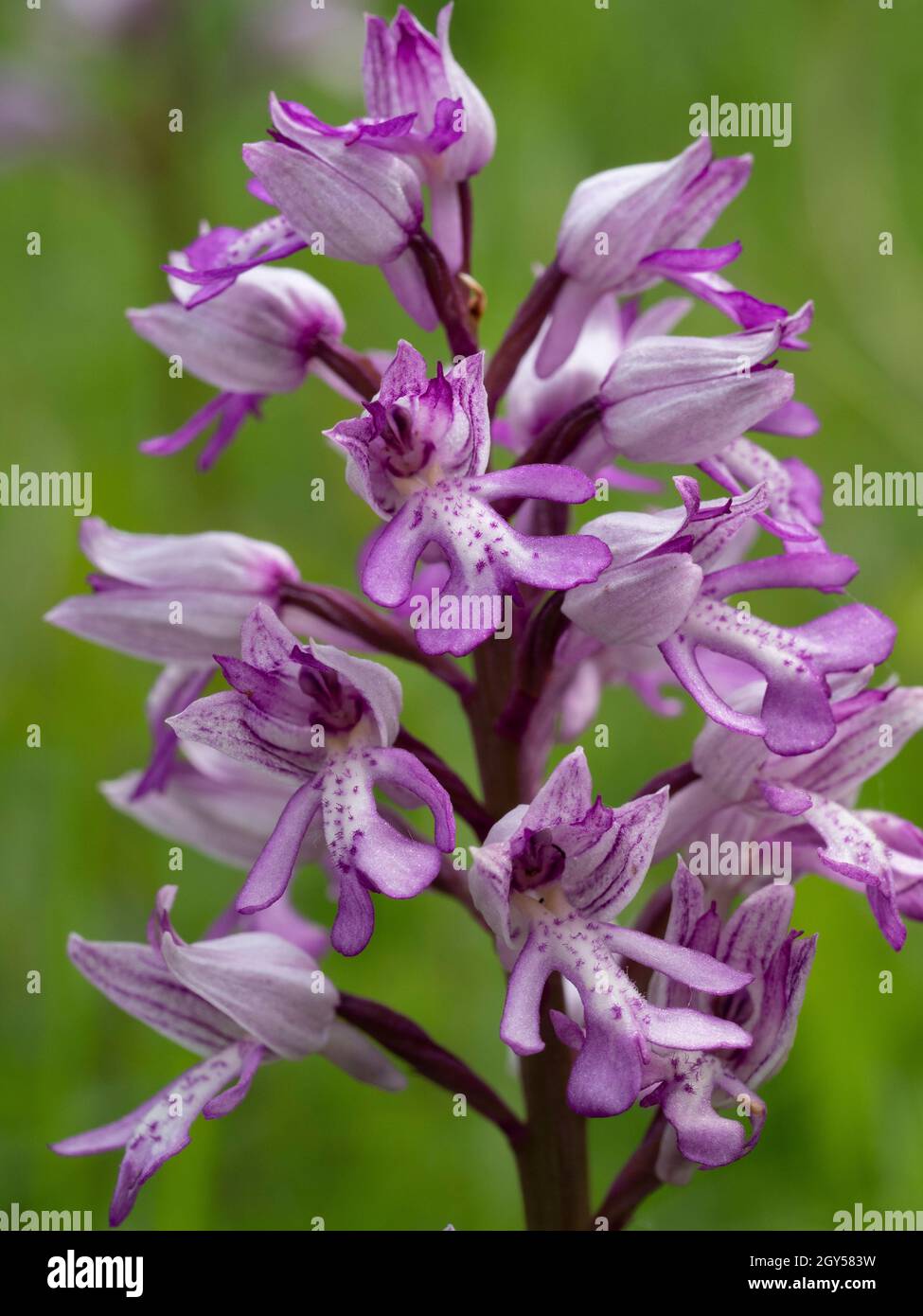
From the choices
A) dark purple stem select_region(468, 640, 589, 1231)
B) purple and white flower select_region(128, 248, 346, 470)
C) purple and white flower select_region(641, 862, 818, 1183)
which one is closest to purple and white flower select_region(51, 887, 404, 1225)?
dark purple stem select_region(468, 640, 589, 1231)

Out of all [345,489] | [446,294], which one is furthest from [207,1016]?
[345,489]

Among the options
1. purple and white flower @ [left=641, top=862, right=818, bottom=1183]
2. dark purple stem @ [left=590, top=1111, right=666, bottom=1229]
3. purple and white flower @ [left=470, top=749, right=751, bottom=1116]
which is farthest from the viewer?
dark purple stem @ [left=590, top=1111, right=666, bottom=1229]

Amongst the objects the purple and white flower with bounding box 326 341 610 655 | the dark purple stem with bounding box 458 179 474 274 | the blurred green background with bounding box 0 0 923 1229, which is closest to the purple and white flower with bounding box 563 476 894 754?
the purple and white flower with bounding box 326 341 610 655

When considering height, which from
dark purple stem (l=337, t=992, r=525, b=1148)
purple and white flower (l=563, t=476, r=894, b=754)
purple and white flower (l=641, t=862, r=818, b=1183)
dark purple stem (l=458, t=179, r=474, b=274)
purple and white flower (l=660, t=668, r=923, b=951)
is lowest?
dark purple stem (l=337, t=992, r=525, b=1148)

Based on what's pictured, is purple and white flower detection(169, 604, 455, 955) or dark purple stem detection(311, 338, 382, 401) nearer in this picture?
purple and white flower detection(169, 604, 455, 955)

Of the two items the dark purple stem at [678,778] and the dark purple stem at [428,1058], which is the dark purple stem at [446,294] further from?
the dark purple stem at [428,1058]

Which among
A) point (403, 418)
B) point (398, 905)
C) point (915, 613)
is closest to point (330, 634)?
point (403, 418)

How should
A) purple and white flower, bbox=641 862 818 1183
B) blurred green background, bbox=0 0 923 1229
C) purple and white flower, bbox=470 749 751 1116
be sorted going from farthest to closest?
1. blurred green background, bbox=0 0 923 1229
2. purple and white flower, bbox=641 862 818 1183
3. purple and white flower, bbox=470 749 751 1116

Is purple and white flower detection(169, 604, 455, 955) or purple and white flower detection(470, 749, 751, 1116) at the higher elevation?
purple and white flower detection(169, 604, 455, 955)

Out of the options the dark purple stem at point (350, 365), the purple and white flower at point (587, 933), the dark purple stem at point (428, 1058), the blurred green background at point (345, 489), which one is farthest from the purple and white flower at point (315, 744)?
the blurred green background at point (345, 489)

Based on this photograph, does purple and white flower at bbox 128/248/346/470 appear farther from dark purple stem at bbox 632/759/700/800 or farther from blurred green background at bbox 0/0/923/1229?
blurred green background at bbox 0/0/923/1229
